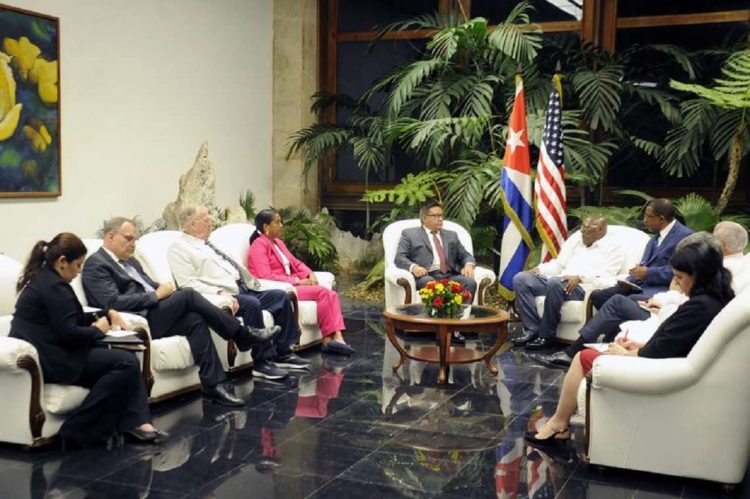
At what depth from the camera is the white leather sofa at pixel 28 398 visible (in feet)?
13.8

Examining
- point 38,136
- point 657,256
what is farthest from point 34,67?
point 657,256

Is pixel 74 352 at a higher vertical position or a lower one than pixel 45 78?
lower

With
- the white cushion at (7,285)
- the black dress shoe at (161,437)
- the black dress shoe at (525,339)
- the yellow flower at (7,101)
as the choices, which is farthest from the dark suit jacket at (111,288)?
the black dress shoe at (525,339)

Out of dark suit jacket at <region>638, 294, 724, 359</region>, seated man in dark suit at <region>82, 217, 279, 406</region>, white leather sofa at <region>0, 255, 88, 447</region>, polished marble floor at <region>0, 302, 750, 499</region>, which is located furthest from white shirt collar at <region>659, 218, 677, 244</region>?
white leather sofa at <region>0, 255, 88, 447</region>

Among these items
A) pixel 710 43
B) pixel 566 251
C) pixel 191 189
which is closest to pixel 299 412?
pixel 566 251

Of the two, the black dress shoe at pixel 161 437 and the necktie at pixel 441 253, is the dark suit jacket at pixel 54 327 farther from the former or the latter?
the necktie at pixel 441 253

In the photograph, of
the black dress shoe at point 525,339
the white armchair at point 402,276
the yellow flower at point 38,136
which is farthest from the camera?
the white armchair at point 402,276

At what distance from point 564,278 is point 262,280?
256 centimetres

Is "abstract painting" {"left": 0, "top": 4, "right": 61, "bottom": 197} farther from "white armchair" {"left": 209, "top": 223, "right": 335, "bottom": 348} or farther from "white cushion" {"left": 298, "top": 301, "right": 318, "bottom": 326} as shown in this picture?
"white cushion" {"left": 298, "top": 301, "right": 318, "bottom": 326}

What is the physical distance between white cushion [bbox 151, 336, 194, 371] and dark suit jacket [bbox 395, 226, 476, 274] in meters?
2.85

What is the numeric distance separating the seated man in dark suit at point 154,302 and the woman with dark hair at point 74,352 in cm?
71

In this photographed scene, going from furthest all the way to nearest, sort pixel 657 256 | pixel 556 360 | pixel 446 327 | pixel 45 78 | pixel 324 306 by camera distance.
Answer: pixel 45 78 < pixel 324 306 < pixel 657 256 < pixel 556 360 < pixel 446 327

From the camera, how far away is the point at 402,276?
7594 millimetres

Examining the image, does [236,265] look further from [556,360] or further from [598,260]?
[598,260]
